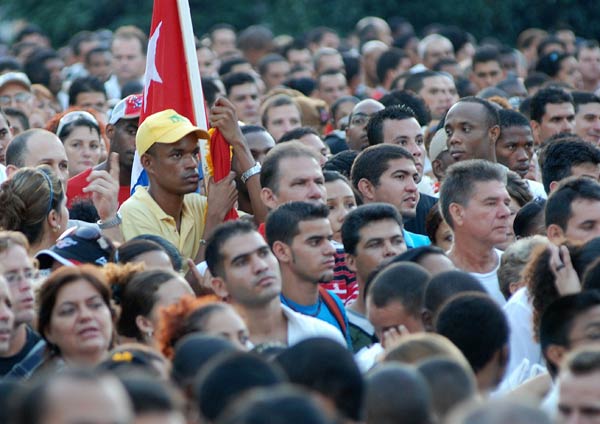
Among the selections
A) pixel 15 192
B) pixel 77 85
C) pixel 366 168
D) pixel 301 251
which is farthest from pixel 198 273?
pixel 77 85

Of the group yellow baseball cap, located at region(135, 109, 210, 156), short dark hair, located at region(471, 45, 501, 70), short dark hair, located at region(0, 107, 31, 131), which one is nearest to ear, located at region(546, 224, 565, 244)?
yellow baseball cap, located at region(135, 109, 210, 156)

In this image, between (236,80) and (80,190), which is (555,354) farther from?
(236,80)

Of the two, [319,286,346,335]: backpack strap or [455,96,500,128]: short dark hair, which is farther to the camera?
[455,96,500,128]: short dark hair

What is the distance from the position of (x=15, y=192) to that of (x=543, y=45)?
13.3m

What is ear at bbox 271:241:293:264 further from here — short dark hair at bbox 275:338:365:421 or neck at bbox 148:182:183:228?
short dark hair at bbox 275:338:365:421

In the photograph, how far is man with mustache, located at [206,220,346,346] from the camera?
766 cm

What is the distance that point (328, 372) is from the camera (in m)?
5.42

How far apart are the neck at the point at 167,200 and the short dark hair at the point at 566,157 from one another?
269 cm

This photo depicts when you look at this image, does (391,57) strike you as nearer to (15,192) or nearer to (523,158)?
(523,158)

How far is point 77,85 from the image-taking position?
1573 centimetres

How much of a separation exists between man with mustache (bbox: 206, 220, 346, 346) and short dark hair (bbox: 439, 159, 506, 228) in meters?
1.68

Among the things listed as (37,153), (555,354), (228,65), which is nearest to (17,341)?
(555,354)

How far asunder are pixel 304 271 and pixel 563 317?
1988 mm

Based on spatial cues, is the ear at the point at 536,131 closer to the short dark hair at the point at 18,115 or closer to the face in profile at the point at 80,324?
the short dark hair at the point at 18,115
